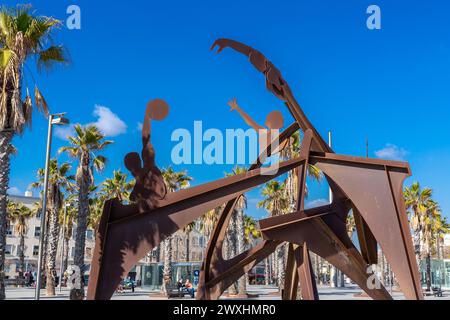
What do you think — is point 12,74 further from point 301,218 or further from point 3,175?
point 301,218

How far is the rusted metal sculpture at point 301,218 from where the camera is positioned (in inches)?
341

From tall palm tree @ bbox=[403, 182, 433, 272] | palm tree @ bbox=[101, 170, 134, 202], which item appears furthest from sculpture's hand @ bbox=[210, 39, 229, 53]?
tall palm tree @ bbox=[403, 182, 433, 272]

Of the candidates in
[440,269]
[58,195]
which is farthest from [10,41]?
[440,269]

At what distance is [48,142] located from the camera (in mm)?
18422

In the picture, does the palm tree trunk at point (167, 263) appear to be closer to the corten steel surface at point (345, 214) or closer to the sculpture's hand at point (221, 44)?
the corten steel surface at point (345, 214)

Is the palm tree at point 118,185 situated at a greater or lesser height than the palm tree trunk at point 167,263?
greater

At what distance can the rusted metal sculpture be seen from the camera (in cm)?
866

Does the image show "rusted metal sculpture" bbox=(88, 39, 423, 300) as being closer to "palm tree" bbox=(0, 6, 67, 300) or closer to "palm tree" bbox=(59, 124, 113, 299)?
"palm tree" bbox=(0, 6, 67, 300)

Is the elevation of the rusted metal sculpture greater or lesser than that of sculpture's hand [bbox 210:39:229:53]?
lesser

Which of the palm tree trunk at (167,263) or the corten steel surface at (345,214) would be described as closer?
the corten steel surface at (345,214)

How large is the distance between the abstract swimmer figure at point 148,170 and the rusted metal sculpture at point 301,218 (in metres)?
0.02

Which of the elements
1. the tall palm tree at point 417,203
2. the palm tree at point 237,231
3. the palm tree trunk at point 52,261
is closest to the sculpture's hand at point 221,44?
the palm tree at point 237,231

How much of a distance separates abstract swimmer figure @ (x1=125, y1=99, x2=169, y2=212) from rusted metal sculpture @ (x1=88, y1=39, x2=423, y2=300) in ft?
0.08

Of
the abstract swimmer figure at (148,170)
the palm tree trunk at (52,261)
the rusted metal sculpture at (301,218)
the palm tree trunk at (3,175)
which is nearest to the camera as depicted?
the rusted metal sculpture at (301,218)
